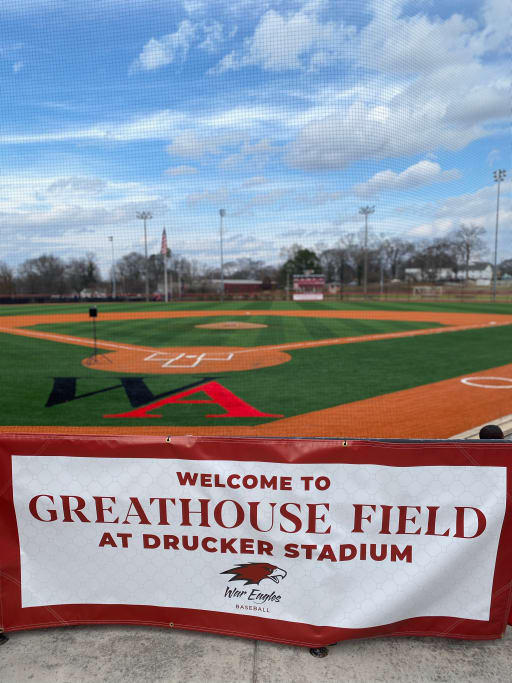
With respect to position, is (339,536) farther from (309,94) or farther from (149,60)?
(149,60)

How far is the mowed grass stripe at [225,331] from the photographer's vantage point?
62.8 ft

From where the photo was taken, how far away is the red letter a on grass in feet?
28.3

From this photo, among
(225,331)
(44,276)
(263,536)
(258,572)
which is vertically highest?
(44,276)

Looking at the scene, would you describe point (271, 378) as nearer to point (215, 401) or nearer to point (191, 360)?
point (215, 401)

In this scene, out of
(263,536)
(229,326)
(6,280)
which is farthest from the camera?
(6,280)

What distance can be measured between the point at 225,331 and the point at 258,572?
64.1 ft

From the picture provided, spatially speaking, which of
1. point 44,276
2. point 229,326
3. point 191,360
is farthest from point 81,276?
point 191,360

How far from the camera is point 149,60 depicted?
26.4ft

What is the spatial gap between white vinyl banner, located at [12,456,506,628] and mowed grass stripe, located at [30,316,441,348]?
14.9 meters

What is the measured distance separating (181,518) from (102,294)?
45.9 meters

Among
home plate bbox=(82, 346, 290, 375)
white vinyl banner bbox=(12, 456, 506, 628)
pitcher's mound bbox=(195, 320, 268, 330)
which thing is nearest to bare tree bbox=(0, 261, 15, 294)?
pitcher's mound bbox=(195, 320, 268, 330)

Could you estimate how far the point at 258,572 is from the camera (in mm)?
2754

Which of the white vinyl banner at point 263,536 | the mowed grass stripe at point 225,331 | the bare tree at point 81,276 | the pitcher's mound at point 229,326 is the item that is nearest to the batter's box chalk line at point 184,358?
the mowed grass stripe at point 225,331

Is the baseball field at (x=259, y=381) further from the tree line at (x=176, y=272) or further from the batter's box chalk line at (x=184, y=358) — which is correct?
the tree line at (x=176, y=272)
